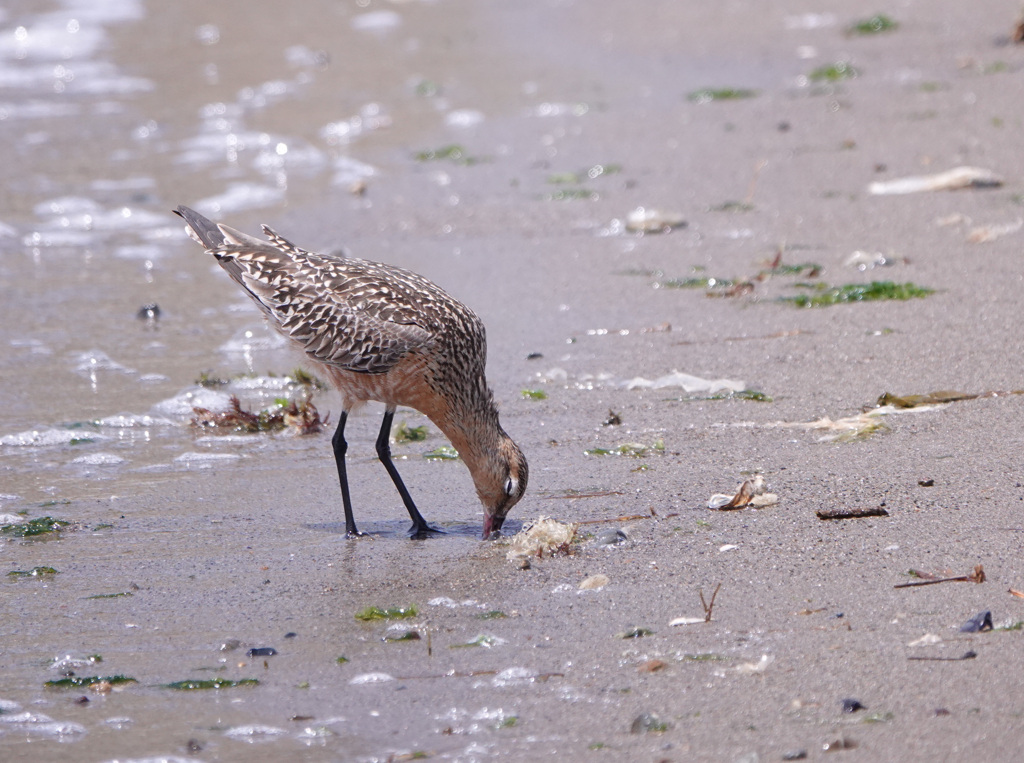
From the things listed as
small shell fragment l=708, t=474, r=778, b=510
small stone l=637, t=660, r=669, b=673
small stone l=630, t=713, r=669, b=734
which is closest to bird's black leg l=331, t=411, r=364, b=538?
small shell fragment l=708, t=474, r=778, b=510

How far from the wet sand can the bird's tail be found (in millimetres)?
950

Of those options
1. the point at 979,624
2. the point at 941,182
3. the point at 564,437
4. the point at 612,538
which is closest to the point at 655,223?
the point at 941,182

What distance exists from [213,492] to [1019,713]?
3625mm

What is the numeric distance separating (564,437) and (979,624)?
2575mm

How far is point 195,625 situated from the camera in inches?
177

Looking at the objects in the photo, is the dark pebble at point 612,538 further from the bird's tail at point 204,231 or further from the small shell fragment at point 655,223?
the small shell fragment at point 655,223

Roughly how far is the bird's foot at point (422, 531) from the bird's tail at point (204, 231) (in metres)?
1.99

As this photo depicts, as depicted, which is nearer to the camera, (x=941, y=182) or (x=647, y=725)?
(x=647, y=725)

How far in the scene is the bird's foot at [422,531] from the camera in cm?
540

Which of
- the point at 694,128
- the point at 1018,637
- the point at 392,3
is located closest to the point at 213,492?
the point at 1018,637

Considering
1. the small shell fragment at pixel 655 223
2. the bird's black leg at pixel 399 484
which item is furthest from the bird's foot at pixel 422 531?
the small shell fragment at pixel 655 223

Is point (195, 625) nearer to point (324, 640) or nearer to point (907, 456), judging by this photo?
point (324, 640)

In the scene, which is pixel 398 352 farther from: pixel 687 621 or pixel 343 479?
pixel 687 621

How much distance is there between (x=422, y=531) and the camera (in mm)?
5418
